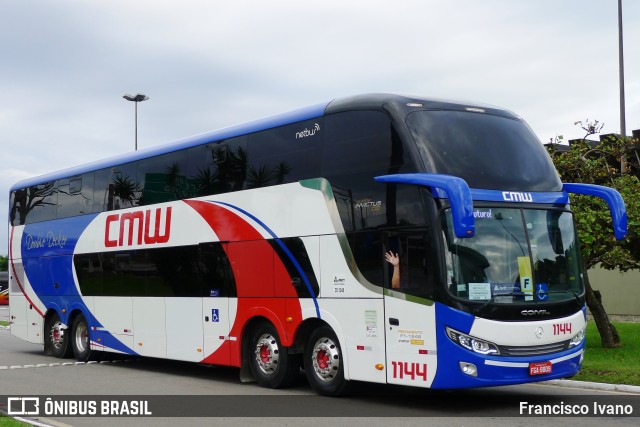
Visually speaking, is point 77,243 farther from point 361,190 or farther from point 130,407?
point 361,190

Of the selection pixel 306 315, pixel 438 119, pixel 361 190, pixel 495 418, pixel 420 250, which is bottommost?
pixel 495 418

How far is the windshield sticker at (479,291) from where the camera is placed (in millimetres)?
10922

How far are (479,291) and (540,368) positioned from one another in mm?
1286

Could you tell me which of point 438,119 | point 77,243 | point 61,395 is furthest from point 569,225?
point 77,243

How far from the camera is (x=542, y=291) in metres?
11.4

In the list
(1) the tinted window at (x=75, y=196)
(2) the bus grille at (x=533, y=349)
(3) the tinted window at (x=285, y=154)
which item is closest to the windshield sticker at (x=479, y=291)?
(2) the bus grille at (x=533, y=349)

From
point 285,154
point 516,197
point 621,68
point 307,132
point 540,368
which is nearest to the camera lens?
point 540,368

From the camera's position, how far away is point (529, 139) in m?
12.5

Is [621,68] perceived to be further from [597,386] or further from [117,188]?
[117,188]

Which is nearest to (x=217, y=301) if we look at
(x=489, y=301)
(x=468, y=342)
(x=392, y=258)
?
(x=392, y=258)

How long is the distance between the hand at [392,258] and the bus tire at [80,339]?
32.3 ft

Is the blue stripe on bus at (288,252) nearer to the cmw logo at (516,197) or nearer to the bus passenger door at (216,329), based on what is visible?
the bus passenger door at (216,329)

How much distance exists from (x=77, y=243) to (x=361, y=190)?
9.29 meters

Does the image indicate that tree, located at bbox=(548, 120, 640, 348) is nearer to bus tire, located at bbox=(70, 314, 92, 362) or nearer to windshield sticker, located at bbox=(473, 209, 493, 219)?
windshield sticker, located at bbox=(473, 209, 493, 219)
